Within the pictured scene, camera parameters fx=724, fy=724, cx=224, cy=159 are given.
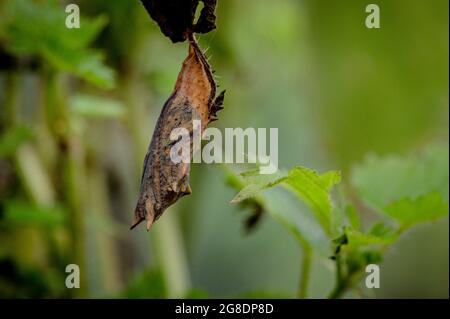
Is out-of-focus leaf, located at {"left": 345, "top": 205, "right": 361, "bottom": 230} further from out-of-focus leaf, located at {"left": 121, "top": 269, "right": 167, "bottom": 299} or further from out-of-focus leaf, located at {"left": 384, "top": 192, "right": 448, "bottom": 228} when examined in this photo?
out-of-focus leaf, located at {"left": 121, "top": 269, "right": 167, "bottom": 299}

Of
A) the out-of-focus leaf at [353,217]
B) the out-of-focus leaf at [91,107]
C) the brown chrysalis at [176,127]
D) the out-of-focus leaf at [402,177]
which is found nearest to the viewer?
the brown chrysalis at [176,127]

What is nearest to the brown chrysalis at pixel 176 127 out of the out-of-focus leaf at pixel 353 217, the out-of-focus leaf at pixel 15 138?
the out-of-focus leaf at pixel 353 217

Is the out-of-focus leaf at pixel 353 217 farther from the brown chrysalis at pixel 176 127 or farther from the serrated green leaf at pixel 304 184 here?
the brown chrysalis at pixel 176 127

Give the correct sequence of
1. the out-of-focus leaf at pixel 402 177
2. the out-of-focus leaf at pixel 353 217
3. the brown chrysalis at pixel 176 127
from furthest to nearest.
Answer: the out-of-focus leaf at pixel 402 177 → the out-of-focus leaf at pixel 353 217 → the brown chrysalis at pixel 176 127

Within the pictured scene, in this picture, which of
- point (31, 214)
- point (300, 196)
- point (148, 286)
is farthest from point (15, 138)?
point (300, 196)

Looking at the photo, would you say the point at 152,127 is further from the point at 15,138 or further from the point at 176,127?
the point at 176,127
